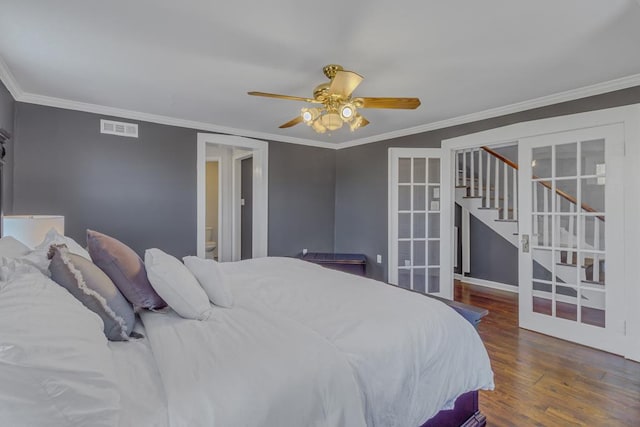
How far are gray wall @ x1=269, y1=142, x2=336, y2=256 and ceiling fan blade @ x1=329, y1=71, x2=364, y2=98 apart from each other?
2544 millimetres

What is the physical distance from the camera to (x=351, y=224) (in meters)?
5.06

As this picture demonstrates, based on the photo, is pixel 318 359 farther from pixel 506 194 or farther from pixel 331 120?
pixel 506 194

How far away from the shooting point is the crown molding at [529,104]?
8.64ft

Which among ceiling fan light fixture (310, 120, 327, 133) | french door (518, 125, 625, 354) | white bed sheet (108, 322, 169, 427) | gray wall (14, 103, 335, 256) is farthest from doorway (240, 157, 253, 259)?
white bed sheet (108, 322, 169, 427)

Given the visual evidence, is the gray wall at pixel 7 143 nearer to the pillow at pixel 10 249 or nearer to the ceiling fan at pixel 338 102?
the pillow at pixel 10 249

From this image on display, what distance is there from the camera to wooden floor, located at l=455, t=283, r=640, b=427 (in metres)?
1.88

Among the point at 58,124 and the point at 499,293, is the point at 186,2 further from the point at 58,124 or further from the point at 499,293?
the point at 499,293

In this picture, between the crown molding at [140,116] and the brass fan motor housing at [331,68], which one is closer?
the brass fan motor housing at [331,68]

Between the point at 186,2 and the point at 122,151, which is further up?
the point at 186,2

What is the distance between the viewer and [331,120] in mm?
2359

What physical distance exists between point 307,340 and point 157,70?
241cm

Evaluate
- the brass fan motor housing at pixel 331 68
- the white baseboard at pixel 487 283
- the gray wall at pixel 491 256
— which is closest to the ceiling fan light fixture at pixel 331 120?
the brass fan motor housing at pixel 331 68

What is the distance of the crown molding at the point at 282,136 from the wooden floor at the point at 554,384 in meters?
2.30


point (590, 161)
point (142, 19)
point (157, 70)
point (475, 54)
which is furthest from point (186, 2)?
point (590, 161)
